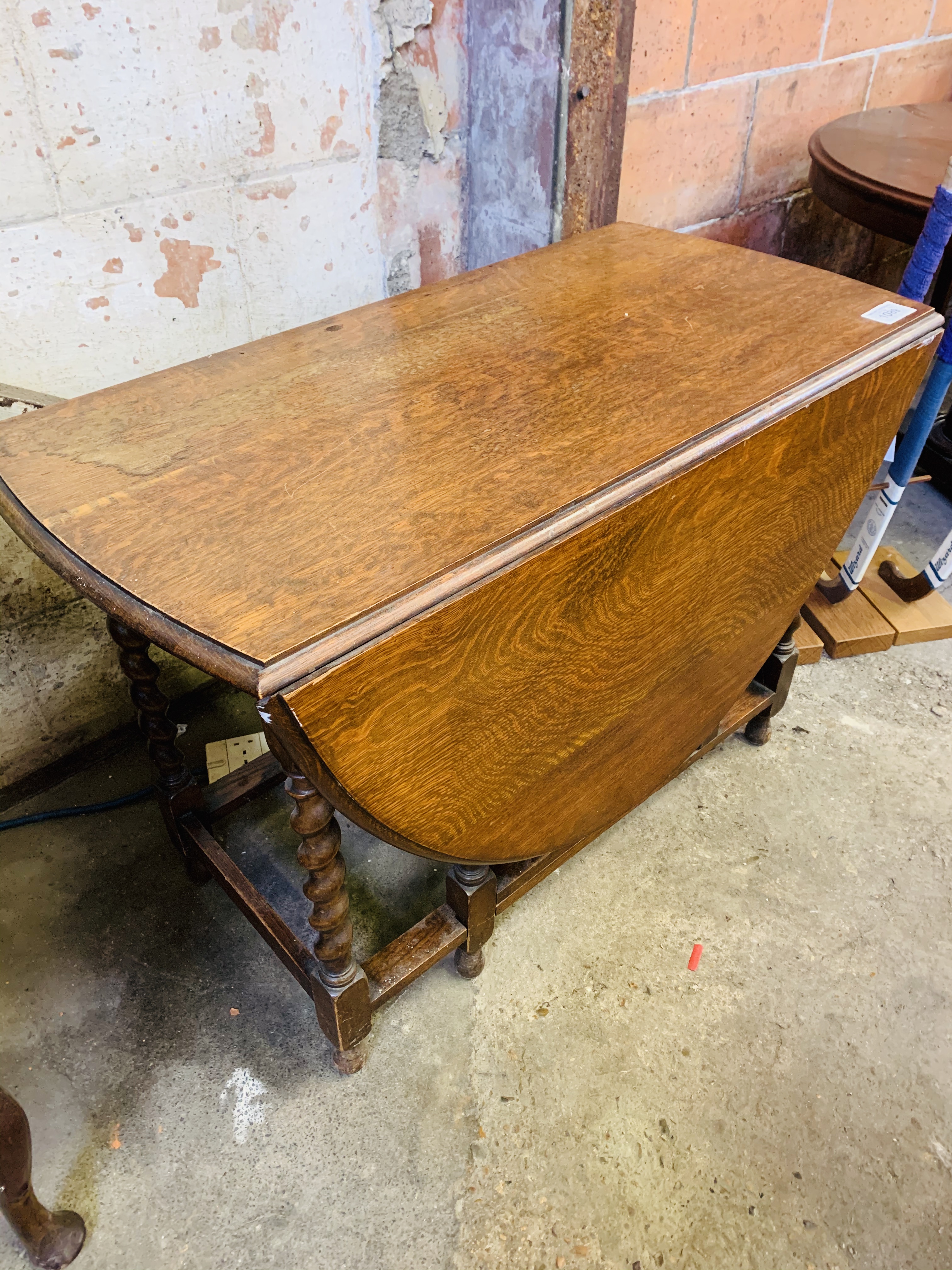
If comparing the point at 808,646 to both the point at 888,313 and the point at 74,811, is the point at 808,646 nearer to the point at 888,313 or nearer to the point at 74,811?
the point at 888,313

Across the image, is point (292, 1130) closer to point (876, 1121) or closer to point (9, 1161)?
point (9, 1161)

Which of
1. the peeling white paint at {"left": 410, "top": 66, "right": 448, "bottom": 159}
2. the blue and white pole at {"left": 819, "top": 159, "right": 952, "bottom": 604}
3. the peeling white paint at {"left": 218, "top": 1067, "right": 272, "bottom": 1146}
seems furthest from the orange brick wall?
the peeling white paint at {"left": 218, "top": 1067, "right": 272, "bottom": 1146}

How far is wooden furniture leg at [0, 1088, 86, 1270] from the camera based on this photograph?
35.9 inches

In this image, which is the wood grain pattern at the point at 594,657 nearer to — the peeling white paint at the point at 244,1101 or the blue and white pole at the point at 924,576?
the peeling white paint at the point at 244,1101

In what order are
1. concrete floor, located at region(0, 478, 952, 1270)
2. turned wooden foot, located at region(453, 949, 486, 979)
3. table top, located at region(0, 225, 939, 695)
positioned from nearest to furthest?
table top, located at region(0, 225, 939, 695)
concrete floor, located at region(0, 478, 952, 1270)
turned wooden foot, located at region(453, 949, 486, 979)

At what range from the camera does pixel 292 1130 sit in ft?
3.89

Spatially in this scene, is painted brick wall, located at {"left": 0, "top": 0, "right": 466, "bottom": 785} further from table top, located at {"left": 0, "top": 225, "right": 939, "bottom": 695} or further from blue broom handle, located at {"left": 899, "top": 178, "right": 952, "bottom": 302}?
blue broom handle, located at {"left": 899, "top": 178, "right": 952, "bottom": 302}

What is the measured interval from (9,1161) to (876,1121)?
107cm

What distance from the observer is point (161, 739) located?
4.44 ft

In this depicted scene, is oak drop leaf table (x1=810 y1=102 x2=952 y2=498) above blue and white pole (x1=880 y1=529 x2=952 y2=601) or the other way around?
above

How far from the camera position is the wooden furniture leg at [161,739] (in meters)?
1.25

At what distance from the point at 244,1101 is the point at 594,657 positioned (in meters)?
0.79

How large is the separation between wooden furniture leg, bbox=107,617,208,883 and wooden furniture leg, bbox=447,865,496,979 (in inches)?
17.5

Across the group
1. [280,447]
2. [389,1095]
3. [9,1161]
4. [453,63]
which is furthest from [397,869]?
[453,63]
